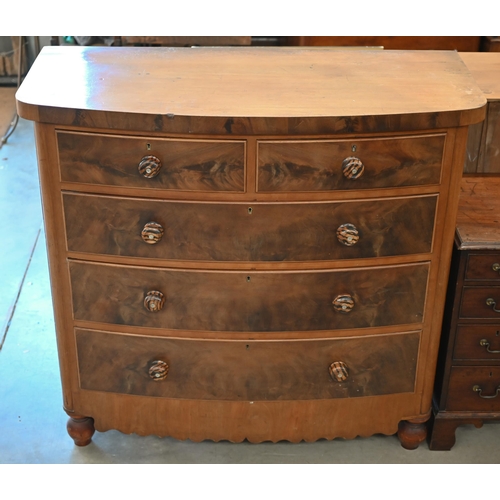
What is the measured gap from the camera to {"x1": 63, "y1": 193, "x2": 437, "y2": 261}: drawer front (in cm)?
189

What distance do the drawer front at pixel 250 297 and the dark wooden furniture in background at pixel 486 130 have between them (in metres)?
0.49

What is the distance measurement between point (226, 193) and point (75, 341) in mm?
632

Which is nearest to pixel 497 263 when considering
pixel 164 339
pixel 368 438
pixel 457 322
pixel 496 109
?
pixel 457 322

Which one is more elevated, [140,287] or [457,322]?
[140,287]

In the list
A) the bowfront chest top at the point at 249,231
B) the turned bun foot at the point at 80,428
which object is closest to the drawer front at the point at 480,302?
the bowfront chest top at the point at 249,231

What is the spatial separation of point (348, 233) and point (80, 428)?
1.01m

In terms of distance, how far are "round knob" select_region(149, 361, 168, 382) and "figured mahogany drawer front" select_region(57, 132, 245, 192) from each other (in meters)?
0.52

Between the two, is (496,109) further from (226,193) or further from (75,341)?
(75,341)

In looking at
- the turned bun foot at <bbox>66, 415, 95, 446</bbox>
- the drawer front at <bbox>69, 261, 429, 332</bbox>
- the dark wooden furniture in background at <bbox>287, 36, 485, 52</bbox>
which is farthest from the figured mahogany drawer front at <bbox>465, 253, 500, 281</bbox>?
the dark wooden furniture in background at <bbox>287, 36, 485, 52</bbox>

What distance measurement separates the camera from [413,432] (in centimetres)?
226

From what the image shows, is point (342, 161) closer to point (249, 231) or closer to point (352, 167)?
point (352, 167)

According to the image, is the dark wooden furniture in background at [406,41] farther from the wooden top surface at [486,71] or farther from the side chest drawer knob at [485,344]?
the side chest drawer knob at [485,344]

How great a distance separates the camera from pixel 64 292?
2.04 meters

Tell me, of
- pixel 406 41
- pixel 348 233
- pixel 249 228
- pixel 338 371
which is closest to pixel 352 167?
pixel 348 233
